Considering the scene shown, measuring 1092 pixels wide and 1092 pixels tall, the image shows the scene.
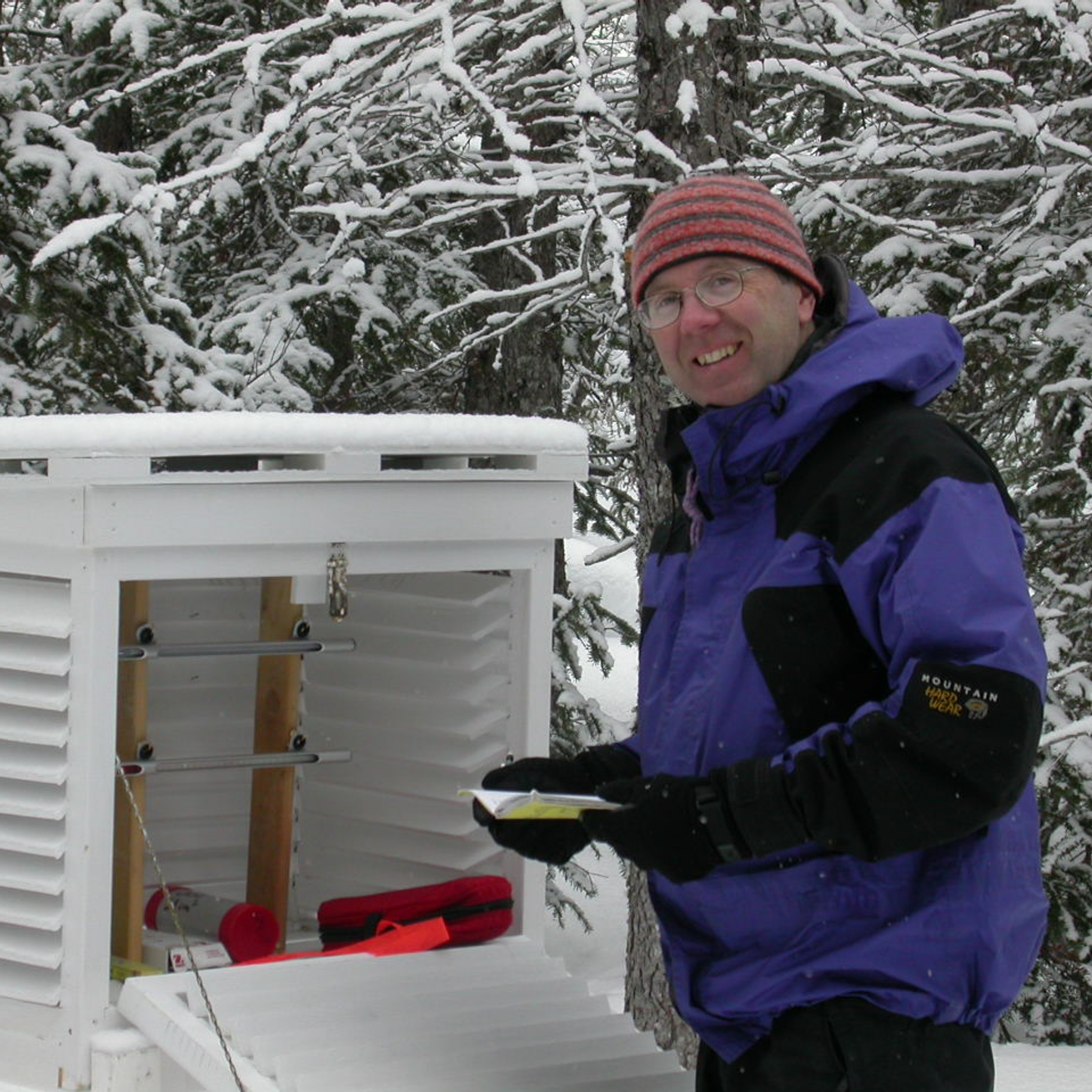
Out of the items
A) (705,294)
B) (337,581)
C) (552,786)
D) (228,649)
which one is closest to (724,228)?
(705,294)

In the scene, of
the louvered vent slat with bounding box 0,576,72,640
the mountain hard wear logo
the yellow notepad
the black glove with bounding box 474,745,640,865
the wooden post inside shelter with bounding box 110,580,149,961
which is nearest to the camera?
the mountain hard wear logo

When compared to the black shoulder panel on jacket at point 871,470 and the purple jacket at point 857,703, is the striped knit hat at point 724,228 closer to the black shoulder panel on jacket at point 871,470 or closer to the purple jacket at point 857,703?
the purple jacket at point 857,703

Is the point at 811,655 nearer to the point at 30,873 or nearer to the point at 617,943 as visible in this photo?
the point at 30,873

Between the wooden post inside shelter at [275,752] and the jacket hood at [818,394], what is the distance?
190 cm

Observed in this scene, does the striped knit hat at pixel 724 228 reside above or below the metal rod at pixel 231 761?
above

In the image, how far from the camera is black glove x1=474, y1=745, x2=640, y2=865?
94.0 inches

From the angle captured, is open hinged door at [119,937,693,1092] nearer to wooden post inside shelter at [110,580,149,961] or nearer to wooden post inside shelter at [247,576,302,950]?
wooden post inside shelter at [110,580,149,961]

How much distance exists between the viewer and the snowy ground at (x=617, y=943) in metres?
5.17

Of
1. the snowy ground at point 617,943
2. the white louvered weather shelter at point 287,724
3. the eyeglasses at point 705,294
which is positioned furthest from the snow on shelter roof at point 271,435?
the snowy ground at point 617,943

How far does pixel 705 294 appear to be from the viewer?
82.7 inches

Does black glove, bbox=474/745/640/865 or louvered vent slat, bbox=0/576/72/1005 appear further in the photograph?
louvered vent slat, bbox=0/576/72/1005

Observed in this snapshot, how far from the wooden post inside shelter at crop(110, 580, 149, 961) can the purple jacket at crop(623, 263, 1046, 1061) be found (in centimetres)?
173

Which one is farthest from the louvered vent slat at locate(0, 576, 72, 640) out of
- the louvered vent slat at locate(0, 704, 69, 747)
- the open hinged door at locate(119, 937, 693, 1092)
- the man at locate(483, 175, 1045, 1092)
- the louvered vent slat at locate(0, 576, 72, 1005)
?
the man at locate(483, 175, 1045, 1092)

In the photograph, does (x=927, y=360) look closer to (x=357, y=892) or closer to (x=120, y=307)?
(x=357, y=892)
